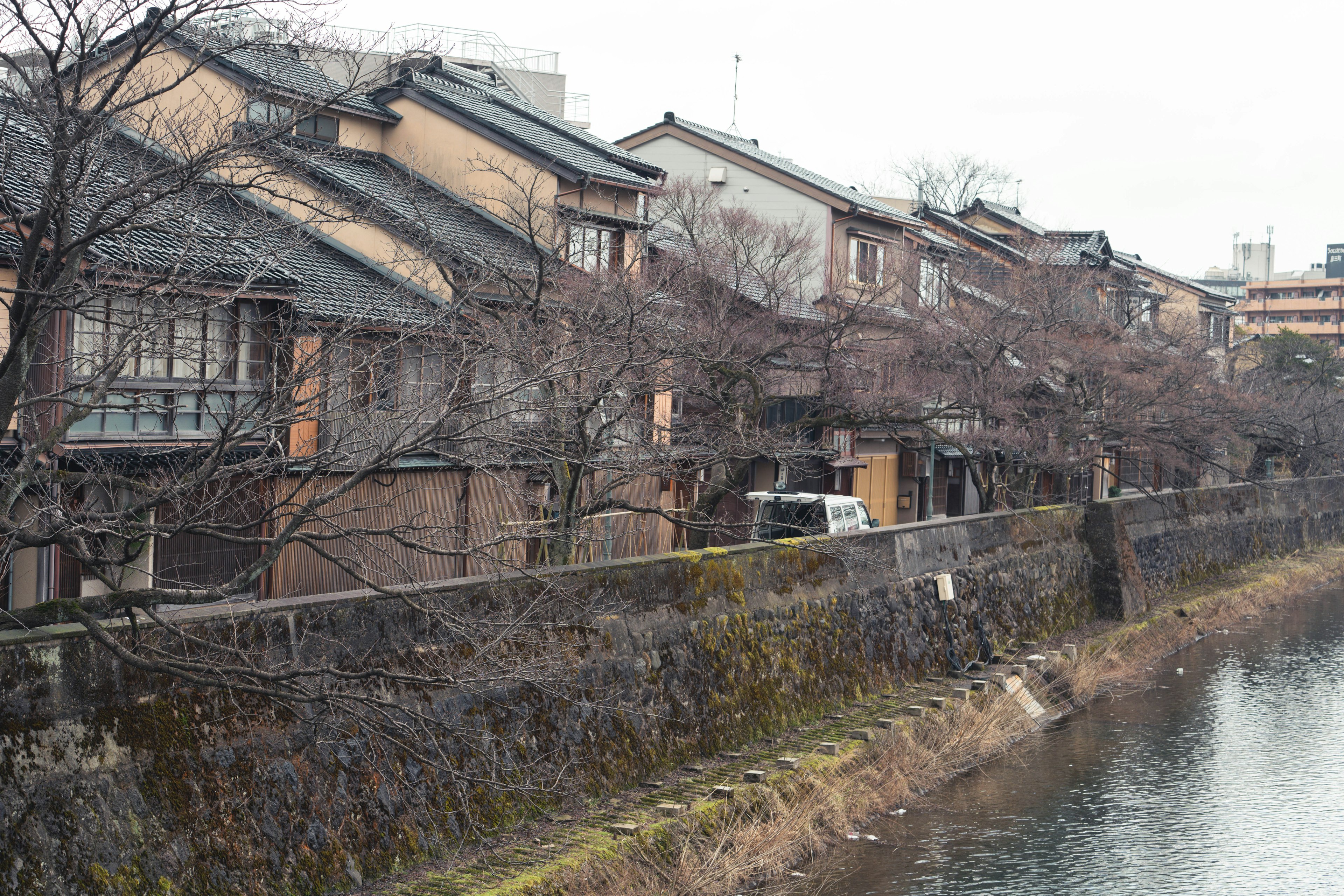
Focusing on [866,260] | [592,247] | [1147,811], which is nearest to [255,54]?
[592,247]

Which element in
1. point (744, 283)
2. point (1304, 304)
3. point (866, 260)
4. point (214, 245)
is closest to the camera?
point (214, 245)

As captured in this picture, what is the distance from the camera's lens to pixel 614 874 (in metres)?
10.5

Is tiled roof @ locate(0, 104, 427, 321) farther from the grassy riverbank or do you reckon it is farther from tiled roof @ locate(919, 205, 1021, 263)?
tiled roof @ locate(919, 205, 1021, 263)

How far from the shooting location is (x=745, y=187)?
33.2m

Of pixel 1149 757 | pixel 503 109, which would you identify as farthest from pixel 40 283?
pixel 503 109

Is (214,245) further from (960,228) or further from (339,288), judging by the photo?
(960,228)

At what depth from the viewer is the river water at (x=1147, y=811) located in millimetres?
13156

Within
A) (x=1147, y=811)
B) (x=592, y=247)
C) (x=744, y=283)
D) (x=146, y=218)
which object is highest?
(x=592, y=247)

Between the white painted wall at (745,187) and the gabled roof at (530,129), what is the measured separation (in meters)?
6.50

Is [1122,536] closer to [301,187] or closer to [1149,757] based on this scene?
A: [1149,757]

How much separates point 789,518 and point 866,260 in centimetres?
1161

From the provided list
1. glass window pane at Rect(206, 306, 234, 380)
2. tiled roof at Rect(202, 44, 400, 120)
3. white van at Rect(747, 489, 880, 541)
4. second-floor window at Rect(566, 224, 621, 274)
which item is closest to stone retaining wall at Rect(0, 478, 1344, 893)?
white van at Rect(747, 489, 880, 541)

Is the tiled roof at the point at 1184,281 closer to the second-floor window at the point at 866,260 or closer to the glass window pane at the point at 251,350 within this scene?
the second-floor window at the point at 866,260

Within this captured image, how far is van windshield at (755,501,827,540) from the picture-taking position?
21516mm
